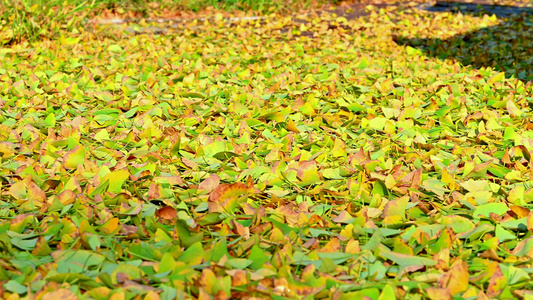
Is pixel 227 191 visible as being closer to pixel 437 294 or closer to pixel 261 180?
pixel 261 180

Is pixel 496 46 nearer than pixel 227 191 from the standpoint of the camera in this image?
No

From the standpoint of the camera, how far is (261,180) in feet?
6.84

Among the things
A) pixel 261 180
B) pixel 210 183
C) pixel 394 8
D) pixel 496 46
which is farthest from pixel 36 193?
pixel 394 8

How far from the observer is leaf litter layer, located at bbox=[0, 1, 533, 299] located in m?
1.46

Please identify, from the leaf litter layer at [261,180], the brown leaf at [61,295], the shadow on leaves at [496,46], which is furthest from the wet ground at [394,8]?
the brown leaf at [61,295]

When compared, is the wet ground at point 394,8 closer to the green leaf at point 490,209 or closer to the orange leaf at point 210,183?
the orange leaf at point 210,183

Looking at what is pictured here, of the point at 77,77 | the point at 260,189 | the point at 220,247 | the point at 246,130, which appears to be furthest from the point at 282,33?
the point at 220,247

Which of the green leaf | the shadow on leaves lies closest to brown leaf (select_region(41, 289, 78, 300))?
the green leaf

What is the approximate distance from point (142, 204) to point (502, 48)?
3.79 m

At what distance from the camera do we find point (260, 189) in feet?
6.56

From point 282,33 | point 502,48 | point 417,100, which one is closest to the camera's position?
point 417,100

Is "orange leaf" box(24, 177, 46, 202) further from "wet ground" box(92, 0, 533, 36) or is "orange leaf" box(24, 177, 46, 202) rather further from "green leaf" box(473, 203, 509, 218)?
"wet ground" box(92, 0, 533, 36)

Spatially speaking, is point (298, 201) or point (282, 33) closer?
point (298, 201)

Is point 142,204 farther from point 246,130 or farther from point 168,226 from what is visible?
point 246,130
